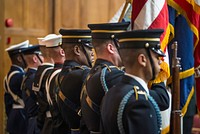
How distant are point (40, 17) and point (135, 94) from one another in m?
4.91

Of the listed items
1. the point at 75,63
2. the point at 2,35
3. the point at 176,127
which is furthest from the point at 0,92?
the point at 176,127

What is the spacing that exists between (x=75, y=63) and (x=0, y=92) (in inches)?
125

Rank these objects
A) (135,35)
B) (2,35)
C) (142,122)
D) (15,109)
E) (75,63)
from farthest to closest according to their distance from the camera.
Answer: (2,35)
(15,109)
(75,63)
(135,35)
(142,122)

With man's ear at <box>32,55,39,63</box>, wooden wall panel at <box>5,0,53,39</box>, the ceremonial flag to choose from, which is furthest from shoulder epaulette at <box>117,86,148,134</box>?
wooden wall panel at <box>5,0,53,39</box>

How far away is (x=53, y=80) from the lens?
12.8ft

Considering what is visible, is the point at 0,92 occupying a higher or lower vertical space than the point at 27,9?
lower

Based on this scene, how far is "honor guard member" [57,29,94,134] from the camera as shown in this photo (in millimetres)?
3312

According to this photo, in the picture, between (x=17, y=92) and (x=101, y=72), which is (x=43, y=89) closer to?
(x=17, y=92)

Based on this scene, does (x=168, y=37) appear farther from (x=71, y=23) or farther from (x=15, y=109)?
(x=71, y=23)

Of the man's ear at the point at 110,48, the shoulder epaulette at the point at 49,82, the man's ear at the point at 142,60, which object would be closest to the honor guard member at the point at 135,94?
the man's ear at the point at 142,60

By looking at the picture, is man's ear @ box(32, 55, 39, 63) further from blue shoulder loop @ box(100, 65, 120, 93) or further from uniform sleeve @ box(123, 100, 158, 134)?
uniform sleeve @ box(123, 100, 158, 134)

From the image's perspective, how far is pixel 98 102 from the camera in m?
2.72

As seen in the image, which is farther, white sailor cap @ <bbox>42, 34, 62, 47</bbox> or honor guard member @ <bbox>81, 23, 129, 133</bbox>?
white sailor cap @ <bbox>42, 34, 62, 47</bbox>

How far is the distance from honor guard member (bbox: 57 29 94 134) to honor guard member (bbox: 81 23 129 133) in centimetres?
43
